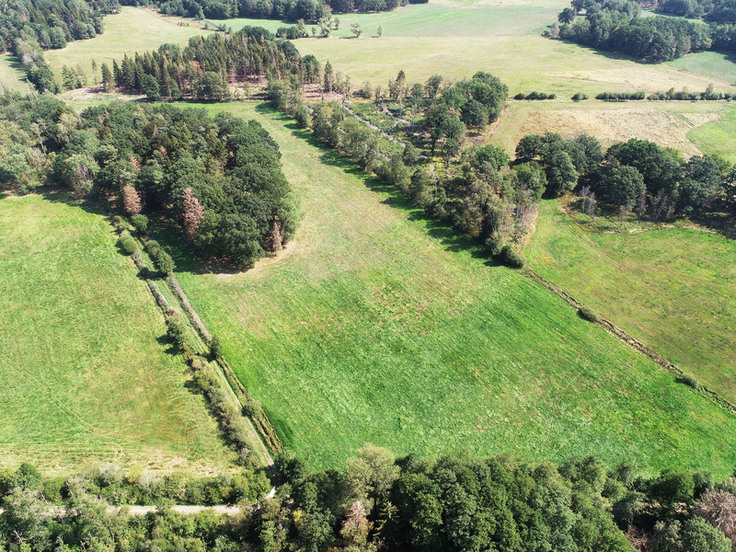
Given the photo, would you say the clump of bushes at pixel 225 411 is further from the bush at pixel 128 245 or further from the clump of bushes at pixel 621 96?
the clump of bushes at pixel 621 96

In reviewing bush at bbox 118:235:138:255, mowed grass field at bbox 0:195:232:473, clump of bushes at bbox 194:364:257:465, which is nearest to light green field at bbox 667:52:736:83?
clump of bushes at bbox 194:364:257:465

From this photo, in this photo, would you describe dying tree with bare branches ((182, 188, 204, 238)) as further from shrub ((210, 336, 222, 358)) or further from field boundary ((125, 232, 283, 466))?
shrub ((210, 336, 222, 358))

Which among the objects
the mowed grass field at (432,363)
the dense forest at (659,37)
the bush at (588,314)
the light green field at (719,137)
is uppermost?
the dense forest at (659,37)

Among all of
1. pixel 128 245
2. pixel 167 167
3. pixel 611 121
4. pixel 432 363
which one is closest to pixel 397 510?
pixel 432 363

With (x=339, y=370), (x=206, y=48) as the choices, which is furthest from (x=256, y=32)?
(x=339, y=370)

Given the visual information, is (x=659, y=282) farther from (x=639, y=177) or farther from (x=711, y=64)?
(x=711, y=64)

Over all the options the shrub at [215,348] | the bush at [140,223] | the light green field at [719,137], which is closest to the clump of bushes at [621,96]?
the light green field at [719,137]
